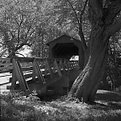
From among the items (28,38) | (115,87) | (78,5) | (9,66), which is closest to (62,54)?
(115,87)

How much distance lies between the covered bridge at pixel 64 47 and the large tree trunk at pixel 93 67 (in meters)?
7.93

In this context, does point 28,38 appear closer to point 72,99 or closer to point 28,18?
point 28,18

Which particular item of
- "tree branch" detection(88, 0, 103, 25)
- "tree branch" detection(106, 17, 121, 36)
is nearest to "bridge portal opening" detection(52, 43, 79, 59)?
"tree branch" detection(88, 0, 103, 25)

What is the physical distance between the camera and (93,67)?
346 inches

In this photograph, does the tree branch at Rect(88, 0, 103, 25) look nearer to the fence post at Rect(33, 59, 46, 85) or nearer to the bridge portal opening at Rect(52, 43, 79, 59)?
the fence post at Rect(33, 59, 46, 85)

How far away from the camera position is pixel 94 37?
891cm

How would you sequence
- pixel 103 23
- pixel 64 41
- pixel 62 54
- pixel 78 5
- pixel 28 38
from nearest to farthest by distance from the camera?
pixel 103 23
pixel 78 5
pixel 64 41
pixel 62 54
pixel 28 38

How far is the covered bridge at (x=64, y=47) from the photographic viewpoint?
1729 centimetres

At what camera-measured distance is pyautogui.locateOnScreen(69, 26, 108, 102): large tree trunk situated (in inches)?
346

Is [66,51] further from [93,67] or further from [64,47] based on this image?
[93,67]

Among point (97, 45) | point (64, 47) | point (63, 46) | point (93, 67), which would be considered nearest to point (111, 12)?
point (97, 45)

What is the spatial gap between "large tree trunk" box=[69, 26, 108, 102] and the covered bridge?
26.0 ft

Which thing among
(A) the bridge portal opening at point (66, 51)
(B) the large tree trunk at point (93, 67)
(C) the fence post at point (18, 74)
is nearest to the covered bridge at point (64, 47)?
(A) the bridge portal opening at point (66, 51)

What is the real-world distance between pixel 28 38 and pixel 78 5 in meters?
20.3
